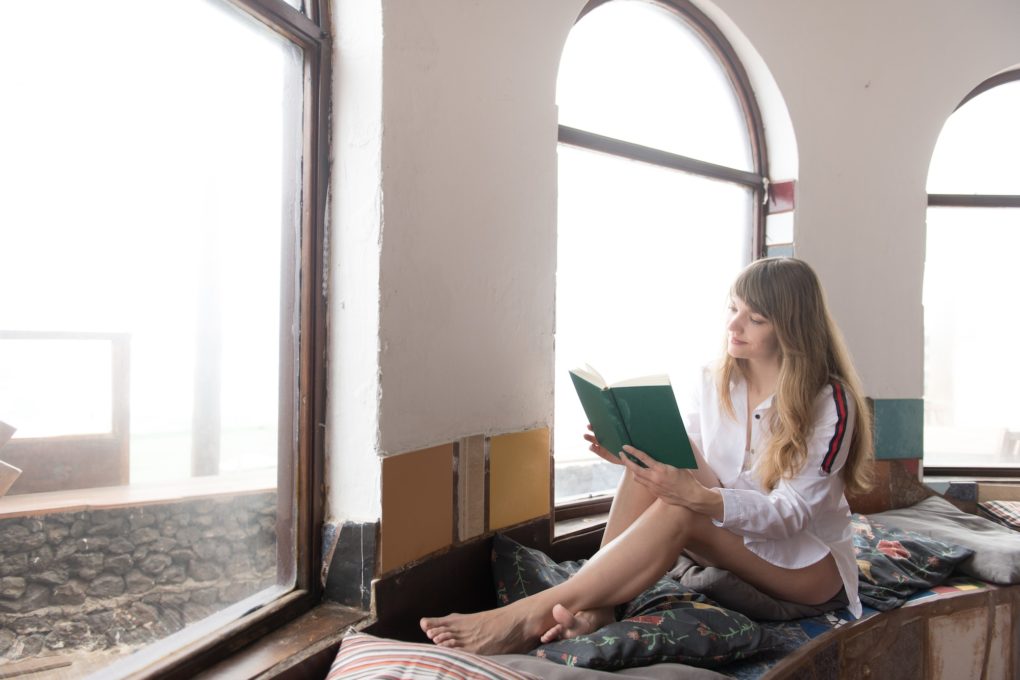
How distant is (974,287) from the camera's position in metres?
3.65

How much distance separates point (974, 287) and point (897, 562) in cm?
184

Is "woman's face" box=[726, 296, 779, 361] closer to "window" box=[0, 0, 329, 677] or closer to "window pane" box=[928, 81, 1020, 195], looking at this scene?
"window" box=[0, 0, 329, 677]

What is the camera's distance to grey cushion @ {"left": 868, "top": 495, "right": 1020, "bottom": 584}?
248 cm

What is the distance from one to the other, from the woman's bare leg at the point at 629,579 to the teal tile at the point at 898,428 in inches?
59.1

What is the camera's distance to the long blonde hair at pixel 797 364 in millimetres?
1940

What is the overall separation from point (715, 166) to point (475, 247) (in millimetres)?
1504

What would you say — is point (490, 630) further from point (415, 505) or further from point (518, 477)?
point (518, 477)

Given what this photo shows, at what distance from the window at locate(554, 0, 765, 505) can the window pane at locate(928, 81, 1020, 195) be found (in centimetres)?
106

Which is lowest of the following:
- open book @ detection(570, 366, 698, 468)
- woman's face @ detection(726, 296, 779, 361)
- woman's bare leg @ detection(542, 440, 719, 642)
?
woman's bare leg @ detection(542, 440, 719, 642)

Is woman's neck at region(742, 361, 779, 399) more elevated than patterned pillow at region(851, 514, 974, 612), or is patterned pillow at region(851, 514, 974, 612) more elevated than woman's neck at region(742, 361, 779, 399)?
woman's neck at region(742, 361, 779, 399)

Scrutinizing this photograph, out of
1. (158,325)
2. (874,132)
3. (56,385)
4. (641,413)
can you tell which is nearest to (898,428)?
(874,132)

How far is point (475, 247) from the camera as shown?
190 centimetres

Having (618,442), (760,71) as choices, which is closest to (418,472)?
(618,442)

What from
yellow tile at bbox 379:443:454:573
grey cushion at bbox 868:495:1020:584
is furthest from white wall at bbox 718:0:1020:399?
yellow tile at bbox 379:443:454:573
